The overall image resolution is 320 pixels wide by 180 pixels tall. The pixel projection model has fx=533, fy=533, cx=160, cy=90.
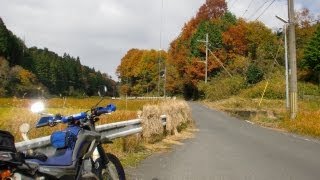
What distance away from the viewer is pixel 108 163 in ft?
23.9

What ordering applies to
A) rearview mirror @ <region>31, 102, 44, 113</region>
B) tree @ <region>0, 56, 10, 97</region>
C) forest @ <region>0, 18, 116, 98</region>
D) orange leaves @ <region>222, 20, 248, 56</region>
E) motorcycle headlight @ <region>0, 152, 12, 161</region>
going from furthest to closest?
forest @ <region>0, 18, 116, 98</region> < tree @ <region>0, 56, 10, 97</region> < orange leaves @ <region>222, 20, 248, 56</region> < rearview mirror @ <region>31, 102, 44, 113</region> < motorcycle headlight @ <region>0, 152, 12, 161</region>

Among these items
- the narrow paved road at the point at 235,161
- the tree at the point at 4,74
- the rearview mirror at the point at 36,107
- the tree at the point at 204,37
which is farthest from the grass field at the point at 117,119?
the tree at the point at 4,74

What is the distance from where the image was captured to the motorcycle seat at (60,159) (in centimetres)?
605

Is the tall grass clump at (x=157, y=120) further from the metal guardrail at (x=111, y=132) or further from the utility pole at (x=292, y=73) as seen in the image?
the utility pole at (x=292, y=73)

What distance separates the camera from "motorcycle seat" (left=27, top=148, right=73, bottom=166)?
605 centimetres

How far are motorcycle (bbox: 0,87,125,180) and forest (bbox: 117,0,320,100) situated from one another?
43277 millimetres

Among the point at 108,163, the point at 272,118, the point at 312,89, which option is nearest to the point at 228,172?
the point at 108,163

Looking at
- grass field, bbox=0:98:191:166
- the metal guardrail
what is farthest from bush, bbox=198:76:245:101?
the metal guardrail

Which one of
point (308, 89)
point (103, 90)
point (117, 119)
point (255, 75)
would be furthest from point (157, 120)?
point (255, 75)

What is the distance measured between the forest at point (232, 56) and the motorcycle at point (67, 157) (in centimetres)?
4328

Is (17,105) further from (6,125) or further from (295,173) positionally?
(295,173)

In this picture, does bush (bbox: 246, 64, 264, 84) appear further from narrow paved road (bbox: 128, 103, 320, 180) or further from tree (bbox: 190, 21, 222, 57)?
narrow paved road (bbox: 128, 103, 320, 180)

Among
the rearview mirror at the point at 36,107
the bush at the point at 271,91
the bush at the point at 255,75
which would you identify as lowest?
the rearview mirror at the point at 36,107

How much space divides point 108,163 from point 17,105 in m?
5.75
